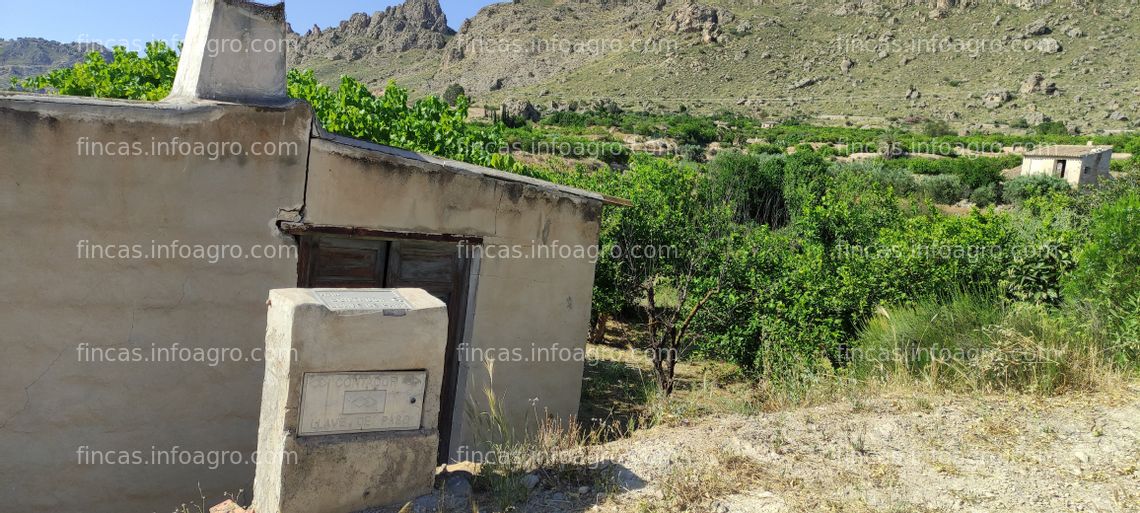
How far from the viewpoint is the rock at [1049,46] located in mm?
51844

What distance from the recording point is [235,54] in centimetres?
550

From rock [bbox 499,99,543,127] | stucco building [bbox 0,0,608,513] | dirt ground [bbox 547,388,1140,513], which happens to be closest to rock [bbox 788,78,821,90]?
rock [bbox 499,99,543,127]

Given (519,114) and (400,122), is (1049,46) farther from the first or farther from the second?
(400,122)

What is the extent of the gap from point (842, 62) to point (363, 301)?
59318 mm

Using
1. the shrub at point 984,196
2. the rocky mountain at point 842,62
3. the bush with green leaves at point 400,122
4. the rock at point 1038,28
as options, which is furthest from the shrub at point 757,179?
the rock at point 1038,28

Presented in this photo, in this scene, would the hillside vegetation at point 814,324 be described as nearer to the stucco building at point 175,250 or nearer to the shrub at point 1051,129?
the stucco building at point 175,250

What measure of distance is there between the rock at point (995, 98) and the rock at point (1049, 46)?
6.01 meters

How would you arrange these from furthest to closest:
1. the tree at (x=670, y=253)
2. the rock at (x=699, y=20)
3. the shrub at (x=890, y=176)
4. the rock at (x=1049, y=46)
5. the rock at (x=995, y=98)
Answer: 1. the rock at (x=699, y=20)
2. the rock at (x=1049, y=46)
3. the rock at (x=995, y=98)
4. the shrub at (x=890, y=176)
5. the tree at (x=670, y=253)

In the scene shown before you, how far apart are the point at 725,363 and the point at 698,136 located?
33.8 meters

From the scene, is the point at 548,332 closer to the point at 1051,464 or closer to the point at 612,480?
the point at 612,480

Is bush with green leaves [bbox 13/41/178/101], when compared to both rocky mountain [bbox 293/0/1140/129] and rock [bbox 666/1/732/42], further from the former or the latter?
rock [bbox 666/1/732/42]

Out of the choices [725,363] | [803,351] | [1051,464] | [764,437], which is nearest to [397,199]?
[764,437]

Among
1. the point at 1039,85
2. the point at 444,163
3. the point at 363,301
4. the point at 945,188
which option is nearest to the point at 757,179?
the point at 945,188

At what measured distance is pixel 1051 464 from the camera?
4.82 m
